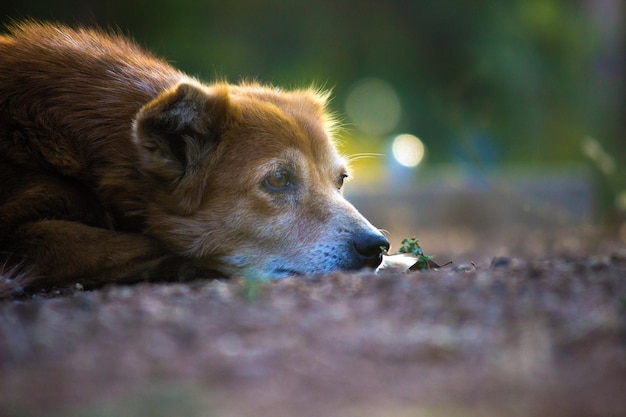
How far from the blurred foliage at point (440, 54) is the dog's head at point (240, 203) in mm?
4976

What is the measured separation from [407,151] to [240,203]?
20.7ft

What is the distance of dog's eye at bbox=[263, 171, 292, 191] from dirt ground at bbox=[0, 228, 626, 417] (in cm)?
116

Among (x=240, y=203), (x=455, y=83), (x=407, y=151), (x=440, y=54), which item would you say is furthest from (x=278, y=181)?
(x=440, y=54)

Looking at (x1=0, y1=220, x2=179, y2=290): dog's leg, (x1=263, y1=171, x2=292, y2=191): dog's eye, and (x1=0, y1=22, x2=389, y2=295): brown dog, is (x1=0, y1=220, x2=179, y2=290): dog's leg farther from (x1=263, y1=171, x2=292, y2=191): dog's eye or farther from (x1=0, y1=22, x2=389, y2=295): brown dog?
(x1=263, y1=171, x2=292, y2=191): dog's eye

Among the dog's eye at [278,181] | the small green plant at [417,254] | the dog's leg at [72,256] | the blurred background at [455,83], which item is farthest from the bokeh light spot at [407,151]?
the dog's leg at [72,256]

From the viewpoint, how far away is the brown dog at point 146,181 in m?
3.63

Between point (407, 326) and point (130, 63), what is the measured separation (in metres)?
2.63

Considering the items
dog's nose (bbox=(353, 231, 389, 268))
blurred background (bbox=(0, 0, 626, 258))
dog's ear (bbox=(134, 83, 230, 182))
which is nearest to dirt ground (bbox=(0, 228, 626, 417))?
dog's nose (bbox=(353, 231, 389, 268))

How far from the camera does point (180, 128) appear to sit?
379cm

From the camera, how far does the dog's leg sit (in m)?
3.52

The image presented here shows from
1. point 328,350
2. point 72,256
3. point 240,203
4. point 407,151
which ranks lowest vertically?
point 328,350

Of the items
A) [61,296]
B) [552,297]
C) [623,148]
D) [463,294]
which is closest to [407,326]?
[463,294]

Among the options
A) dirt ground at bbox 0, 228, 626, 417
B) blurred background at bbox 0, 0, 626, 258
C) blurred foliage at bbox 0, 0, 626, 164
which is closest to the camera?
dirt ground at bbox 0, 228, 626, 417

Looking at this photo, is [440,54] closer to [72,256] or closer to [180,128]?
[180,128]
